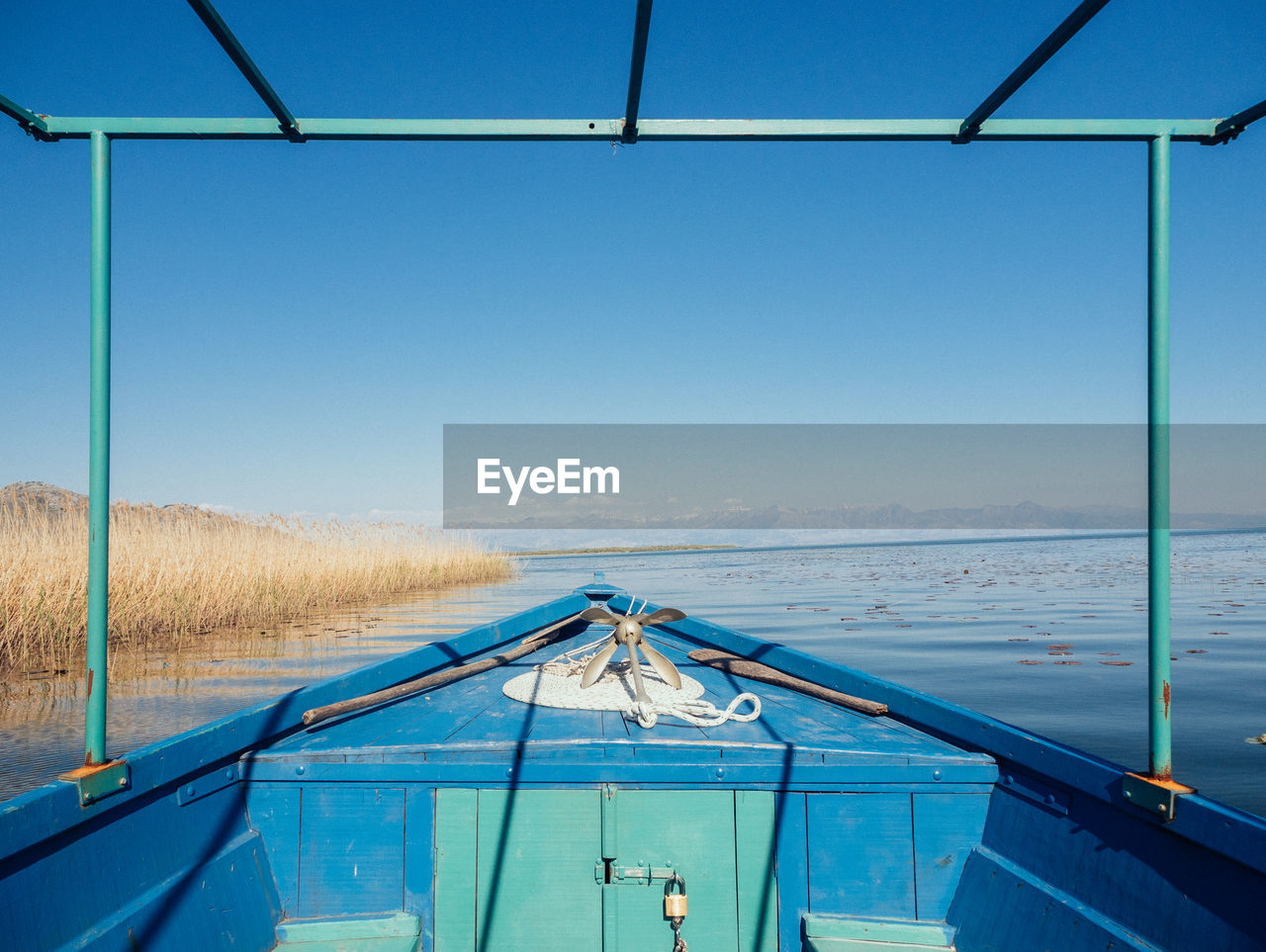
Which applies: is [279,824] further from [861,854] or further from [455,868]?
[861,854]

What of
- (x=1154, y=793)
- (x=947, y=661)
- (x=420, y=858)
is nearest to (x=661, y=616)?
(x=420, y=858)

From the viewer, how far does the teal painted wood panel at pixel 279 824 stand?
2342 mm

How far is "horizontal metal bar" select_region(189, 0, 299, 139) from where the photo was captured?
5.82ft

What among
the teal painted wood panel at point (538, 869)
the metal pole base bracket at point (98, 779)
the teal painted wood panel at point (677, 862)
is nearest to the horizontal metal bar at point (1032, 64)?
the teal painted wood panel at point (677, 862)

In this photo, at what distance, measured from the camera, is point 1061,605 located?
1498 cm

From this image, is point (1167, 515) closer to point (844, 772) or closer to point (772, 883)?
point (844, 772)

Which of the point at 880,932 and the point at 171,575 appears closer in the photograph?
the point at 880,932

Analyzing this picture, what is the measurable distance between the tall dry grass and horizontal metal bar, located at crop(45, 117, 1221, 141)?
8015 mm

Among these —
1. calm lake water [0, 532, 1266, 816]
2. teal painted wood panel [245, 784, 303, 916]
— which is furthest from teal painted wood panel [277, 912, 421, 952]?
calm lake water [0, 532, 1266, 816]

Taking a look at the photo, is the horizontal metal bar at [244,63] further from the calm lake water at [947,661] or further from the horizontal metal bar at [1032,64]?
the calm lake water at [947,661]

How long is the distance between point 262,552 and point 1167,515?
46.8 feet

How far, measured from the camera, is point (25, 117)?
6.38 ft

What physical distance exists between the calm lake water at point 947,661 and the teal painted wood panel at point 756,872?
153 inches

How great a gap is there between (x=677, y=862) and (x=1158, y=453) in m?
1.81
